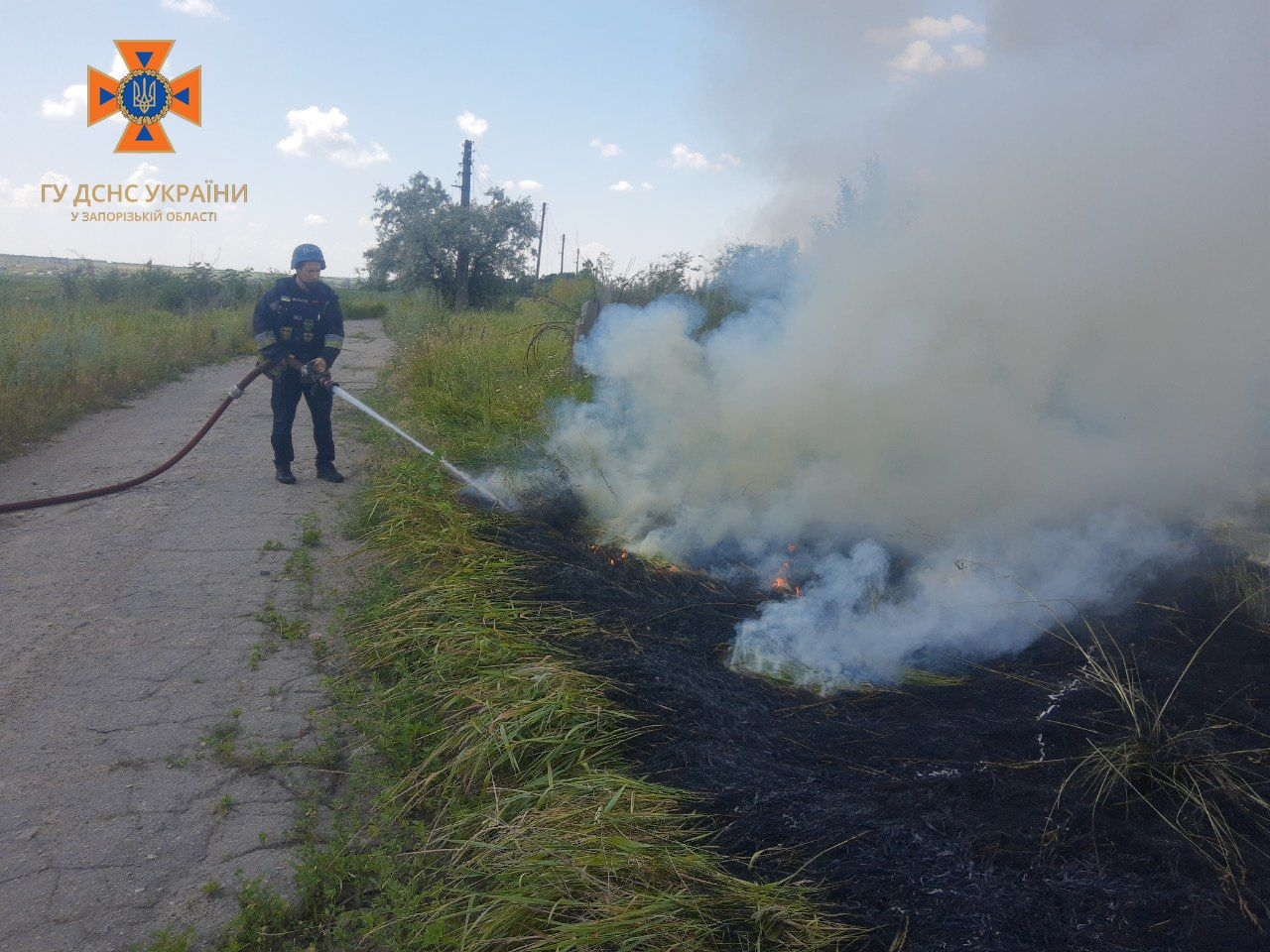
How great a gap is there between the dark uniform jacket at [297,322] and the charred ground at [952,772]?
12.5 ft

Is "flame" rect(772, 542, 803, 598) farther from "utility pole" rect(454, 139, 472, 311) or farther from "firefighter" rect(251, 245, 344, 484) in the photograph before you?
"utility pole" rect(454, 139, 472, 311)

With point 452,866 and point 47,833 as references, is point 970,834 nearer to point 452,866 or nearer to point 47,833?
point 452,866

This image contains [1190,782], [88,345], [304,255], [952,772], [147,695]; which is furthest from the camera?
[88,345]

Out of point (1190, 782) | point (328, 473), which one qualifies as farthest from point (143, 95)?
point (1190, 782)

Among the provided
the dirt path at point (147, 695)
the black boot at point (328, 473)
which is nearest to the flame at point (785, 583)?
the dirt path at point (147, 695)

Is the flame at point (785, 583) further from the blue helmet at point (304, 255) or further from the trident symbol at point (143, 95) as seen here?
the trident symbol at point (143, 95)

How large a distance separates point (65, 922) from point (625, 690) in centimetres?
216

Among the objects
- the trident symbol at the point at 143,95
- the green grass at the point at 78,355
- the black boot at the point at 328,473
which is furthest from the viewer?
the trident symbol at the point at 143,95

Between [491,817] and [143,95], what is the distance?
12.3 metres

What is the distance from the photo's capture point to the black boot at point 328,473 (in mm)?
7391

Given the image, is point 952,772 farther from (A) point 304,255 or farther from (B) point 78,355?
(B) point 78,355

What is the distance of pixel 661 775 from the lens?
312 centimetres

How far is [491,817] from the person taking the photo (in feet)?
9.18

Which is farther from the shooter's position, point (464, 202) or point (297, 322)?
point (464, 202)
